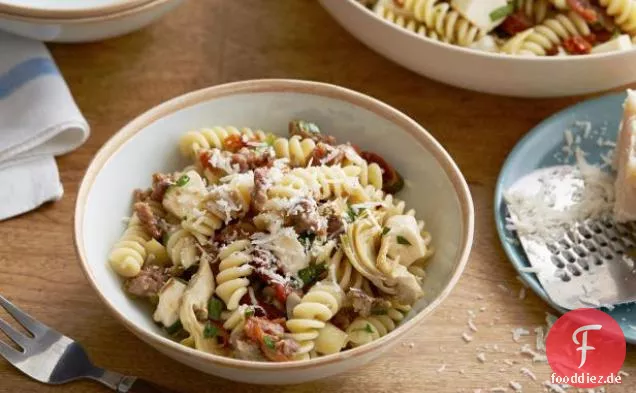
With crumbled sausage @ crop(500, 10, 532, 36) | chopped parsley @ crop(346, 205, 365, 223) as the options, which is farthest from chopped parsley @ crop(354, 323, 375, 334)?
crumbled sausage @ crop(500, 10, 532, 36)

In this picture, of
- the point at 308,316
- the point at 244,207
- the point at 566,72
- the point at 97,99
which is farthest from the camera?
the point at 97,99

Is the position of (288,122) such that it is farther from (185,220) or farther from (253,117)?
(185,220)

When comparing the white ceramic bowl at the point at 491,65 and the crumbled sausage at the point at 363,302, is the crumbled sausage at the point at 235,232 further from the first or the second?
the white ceramic bowl at the point at 491,65

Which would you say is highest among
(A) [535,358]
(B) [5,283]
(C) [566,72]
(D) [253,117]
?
(C) [566,72]

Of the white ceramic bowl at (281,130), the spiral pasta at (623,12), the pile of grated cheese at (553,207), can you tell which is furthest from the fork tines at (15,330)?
the spiral pasta at (623,12)

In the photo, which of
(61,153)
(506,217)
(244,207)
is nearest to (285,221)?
(244,207)

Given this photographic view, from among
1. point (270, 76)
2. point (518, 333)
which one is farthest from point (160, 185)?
point (518, 333)

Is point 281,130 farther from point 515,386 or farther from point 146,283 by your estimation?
point 515,386
